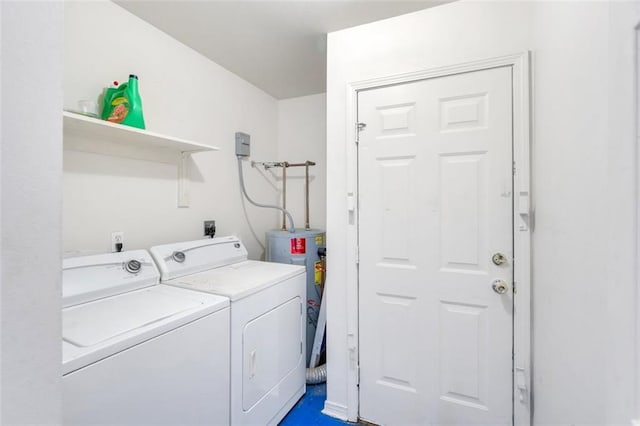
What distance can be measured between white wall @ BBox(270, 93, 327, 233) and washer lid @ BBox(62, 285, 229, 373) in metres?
1.65

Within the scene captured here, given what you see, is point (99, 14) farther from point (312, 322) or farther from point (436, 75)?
point (312, 322)

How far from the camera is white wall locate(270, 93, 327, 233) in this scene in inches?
116

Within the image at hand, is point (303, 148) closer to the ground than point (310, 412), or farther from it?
farther from it

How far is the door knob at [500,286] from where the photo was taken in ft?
4.83

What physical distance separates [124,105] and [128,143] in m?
0.27

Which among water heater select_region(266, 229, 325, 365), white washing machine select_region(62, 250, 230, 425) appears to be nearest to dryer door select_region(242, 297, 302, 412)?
white washing machine select_region(62, 250, 230, 425)

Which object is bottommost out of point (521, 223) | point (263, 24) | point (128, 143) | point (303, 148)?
point (521, 223)

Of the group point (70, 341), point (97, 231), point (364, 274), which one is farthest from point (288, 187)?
point (70, 341)

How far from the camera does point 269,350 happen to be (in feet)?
5.54

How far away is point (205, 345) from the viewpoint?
1286mm

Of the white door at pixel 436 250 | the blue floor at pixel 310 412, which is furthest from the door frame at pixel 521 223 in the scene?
the blue floor at pixel 310 412

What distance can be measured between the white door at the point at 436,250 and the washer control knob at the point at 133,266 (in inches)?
50.4

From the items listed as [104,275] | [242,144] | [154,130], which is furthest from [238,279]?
[242,144]

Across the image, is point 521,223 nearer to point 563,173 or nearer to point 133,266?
point 563,173
